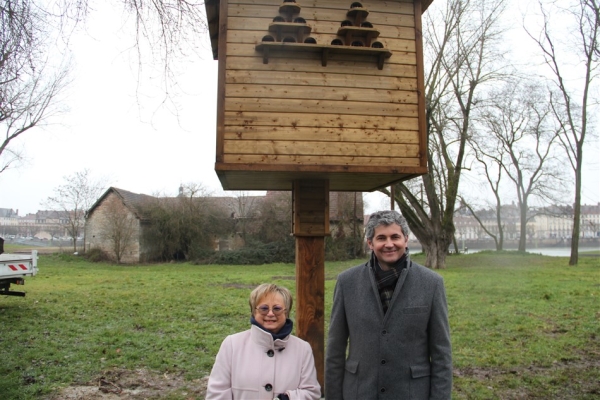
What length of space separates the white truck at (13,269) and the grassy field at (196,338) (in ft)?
1.82

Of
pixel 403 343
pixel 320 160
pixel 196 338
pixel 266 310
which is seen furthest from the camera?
pixel 196 338

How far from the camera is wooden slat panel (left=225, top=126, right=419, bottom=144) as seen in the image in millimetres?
4047

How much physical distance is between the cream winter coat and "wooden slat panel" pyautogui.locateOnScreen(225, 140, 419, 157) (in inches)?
73.7

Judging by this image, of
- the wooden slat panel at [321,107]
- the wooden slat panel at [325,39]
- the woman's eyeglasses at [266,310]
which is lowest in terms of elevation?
the woman's eyeglasses at [266,310]

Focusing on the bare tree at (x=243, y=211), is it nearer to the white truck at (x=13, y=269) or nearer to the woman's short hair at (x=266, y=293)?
the white truck at (x=13, y=269)

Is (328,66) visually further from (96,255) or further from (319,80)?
(96,255)

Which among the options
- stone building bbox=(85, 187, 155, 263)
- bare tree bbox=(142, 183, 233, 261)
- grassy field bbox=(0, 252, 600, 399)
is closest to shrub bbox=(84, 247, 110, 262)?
A: stone building bbox=(85, 187, 155, 263)

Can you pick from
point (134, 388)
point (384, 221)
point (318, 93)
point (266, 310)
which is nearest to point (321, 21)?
point (318, 93)

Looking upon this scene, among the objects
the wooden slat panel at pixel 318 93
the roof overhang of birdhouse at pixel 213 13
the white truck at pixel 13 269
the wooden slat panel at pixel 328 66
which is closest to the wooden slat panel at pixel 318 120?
the wooden slat panel at pixel 318 93

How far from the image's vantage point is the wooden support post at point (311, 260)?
4.51 m

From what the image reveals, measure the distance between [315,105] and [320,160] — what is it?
1.68ft

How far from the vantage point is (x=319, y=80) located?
426cm

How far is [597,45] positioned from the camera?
8.88 meters

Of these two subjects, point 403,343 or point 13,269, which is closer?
point 403,343
